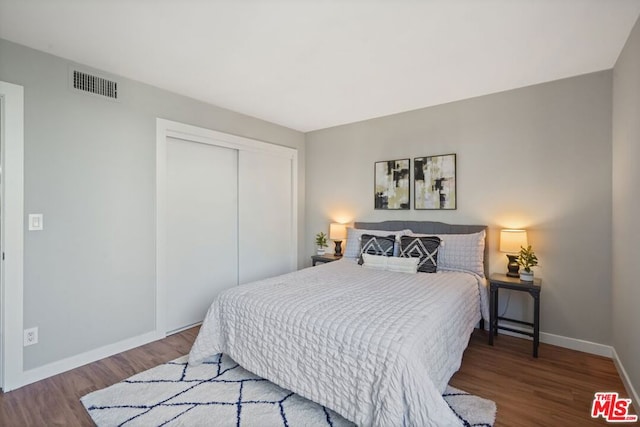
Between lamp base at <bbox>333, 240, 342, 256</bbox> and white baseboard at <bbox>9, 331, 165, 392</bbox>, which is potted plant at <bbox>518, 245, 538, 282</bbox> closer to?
lamp base at <bbox>333, 240, 342, 256</bbox>

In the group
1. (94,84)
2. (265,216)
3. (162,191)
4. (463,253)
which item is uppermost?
(94,84)

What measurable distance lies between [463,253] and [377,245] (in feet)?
2.83

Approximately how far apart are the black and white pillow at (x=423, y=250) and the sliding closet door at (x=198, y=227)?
2.07m

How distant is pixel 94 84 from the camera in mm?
2527

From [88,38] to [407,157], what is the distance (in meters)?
3.17

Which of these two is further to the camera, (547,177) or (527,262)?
(547,177)

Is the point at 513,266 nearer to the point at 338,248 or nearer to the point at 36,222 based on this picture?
the point at 338,248

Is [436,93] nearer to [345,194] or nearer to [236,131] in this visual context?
[345,194]

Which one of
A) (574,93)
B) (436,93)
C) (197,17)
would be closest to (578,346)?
(574,93)

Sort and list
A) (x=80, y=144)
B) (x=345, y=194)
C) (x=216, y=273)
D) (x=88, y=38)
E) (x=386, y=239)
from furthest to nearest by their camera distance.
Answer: (x=345, y=194)
(x=216, y=273)
(x=386, y=239)
(x=80, y=144)
(x=88, y=38)

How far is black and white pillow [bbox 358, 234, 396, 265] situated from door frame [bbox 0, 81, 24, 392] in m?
2.91

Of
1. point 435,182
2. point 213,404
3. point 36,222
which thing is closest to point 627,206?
point 435,182

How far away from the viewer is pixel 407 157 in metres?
3.67

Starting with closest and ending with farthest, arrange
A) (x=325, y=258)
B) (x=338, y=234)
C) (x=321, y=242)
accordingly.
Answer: (x=325, y=258) < (x=338, y=234) < (x=321, y=242)
